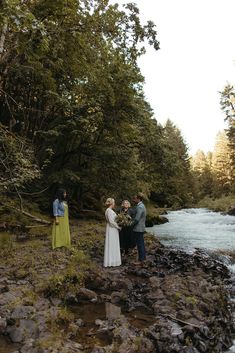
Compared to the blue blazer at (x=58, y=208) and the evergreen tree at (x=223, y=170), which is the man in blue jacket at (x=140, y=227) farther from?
the evergreen tree at (x=223, y=170)

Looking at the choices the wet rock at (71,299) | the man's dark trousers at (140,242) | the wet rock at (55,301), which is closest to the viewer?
the wet rock at (55,301)

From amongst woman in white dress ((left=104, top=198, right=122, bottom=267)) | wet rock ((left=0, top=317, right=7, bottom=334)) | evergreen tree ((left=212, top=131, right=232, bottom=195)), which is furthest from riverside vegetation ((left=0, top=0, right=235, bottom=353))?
evergreen tree ((left=212, top=131, right=232, bottom=195))

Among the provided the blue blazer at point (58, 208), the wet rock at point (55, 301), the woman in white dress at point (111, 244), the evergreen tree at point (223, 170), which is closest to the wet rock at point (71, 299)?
the wet rock at point (55, 301)

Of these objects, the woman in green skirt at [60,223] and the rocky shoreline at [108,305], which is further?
the woman in green skirt at [60,223]

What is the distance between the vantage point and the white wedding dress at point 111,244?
10.6 meters

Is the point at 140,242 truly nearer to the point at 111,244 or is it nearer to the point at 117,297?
the point at 111,244

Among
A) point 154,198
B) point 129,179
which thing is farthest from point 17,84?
point 154,198

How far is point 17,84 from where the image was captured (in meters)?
18.4

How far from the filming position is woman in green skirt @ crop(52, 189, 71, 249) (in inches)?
450

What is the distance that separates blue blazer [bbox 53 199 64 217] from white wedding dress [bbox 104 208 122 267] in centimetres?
178

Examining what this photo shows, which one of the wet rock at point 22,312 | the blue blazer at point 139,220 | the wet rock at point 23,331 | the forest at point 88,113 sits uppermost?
the forest at point 88,113

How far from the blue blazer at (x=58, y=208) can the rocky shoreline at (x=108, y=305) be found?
4.16 feet

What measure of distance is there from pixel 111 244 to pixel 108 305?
3149 millimetres

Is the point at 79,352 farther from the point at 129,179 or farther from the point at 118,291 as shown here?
the point at 129,179
